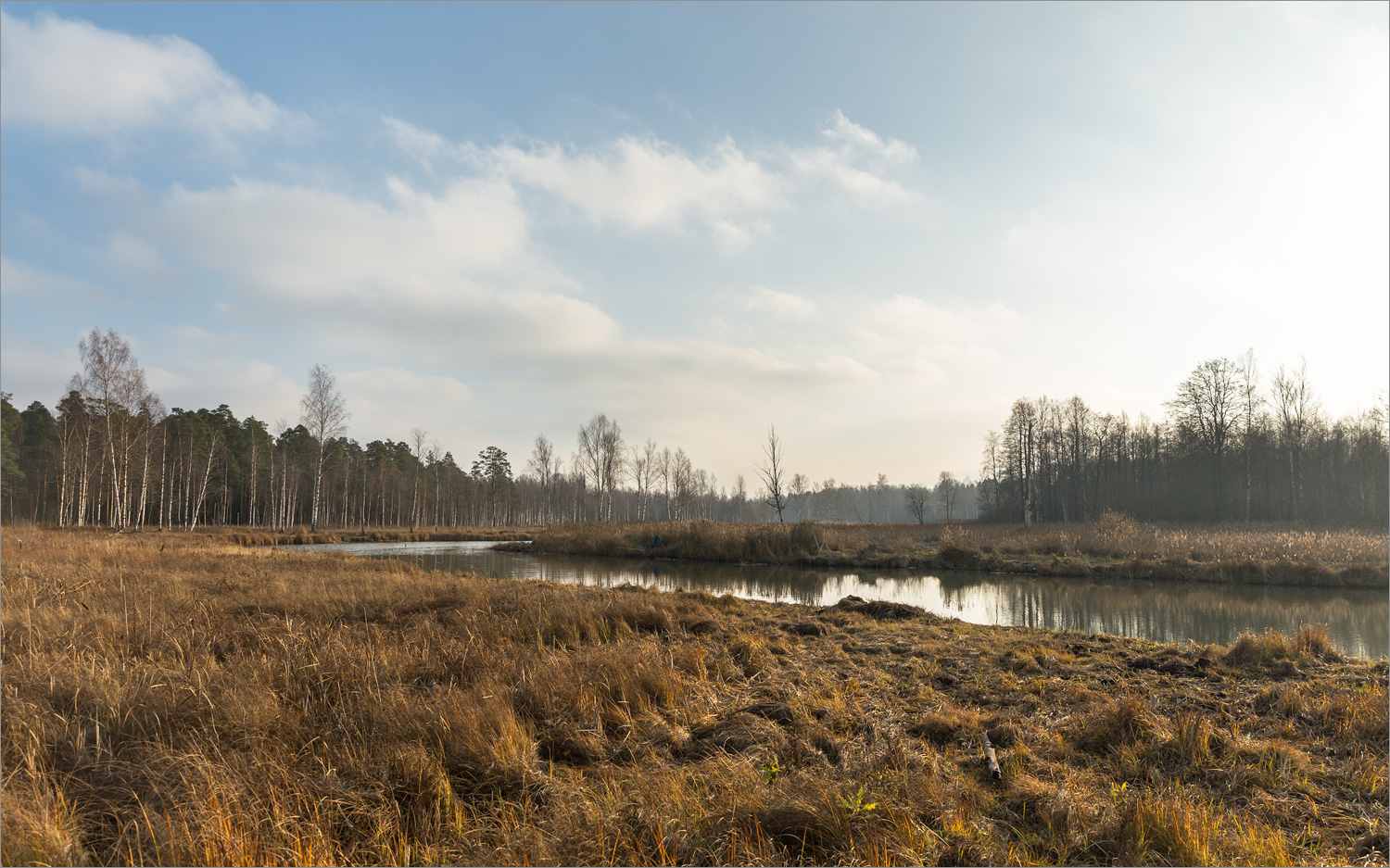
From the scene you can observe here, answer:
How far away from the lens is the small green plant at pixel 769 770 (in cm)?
395

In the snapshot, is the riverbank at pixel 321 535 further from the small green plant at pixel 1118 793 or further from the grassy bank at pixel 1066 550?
the small green plant at pixel 1118 793

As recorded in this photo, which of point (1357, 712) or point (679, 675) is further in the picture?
point (679, 675)

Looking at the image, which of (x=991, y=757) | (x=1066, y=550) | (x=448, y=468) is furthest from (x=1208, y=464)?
(x=448, y=468)

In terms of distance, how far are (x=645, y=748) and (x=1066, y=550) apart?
1047 inches

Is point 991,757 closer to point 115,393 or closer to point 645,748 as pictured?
point 645,748

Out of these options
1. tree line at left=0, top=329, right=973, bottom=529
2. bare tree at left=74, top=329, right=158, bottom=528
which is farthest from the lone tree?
bare tree at left=74, top=329, right=158, bottom=528

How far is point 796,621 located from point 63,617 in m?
10.5

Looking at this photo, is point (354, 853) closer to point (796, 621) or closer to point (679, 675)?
point (679, 675)

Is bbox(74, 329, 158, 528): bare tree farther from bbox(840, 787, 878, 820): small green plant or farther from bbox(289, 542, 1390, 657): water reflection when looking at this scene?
bbox(840, 787, 878, 820): small green plant

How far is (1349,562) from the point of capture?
19562 millimetres

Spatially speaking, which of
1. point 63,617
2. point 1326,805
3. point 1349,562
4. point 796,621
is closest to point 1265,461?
point 1349,562

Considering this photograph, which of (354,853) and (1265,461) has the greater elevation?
(1265,461)

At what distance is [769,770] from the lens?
13.5ft

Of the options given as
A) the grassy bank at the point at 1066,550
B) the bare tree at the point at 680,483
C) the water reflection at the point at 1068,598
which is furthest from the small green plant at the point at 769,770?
the bare tree at the point at 680,483
